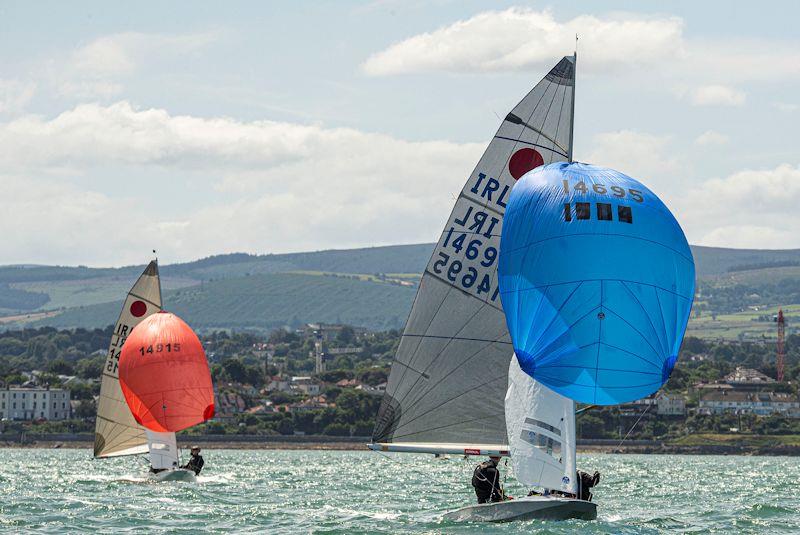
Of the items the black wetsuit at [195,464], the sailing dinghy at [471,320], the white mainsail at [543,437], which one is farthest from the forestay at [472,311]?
the black wetsuit at [195,464]

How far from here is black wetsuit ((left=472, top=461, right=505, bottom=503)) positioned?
111ft

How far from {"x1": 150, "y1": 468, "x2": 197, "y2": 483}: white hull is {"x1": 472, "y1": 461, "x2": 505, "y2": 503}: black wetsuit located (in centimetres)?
2356

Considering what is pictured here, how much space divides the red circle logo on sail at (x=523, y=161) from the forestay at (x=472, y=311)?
2cm

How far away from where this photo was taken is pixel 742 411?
166000 millimetres

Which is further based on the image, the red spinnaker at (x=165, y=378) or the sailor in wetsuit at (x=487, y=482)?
the red spinnaker at (x=165, y=378)

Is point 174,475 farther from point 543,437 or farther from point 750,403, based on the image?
point 750,403

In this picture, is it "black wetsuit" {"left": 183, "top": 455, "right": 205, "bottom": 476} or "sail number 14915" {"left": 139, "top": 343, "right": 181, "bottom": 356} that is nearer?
"black wetsuit" {"left": 183, "top": 455, "right": 205, "bottom": 476}

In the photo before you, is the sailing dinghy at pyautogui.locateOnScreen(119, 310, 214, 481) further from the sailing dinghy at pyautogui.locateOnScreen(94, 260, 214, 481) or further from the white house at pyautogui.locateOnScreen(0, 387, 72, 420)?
the white house at pyautogui.locateOnScreen(0, 387, 72, 420)

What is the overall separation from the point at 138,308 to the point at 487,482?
32.0 meters

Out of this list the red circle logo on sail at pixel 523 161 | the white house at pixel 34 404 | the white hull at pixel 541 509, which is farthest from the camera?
the white house at pixel 34 404

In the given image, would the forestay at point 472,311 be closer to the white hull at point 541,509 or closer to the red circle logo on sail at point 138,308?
the white hull at point 541,509

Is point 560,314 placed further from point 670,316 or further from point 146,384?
point 146,384

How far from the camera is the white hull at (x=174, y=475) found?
55531mm

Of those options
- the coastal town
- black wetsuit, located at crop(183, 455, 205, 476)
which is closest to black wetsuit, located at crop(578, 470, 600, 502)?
black wetsuit, located at crop(183, 455, 205, 476)
